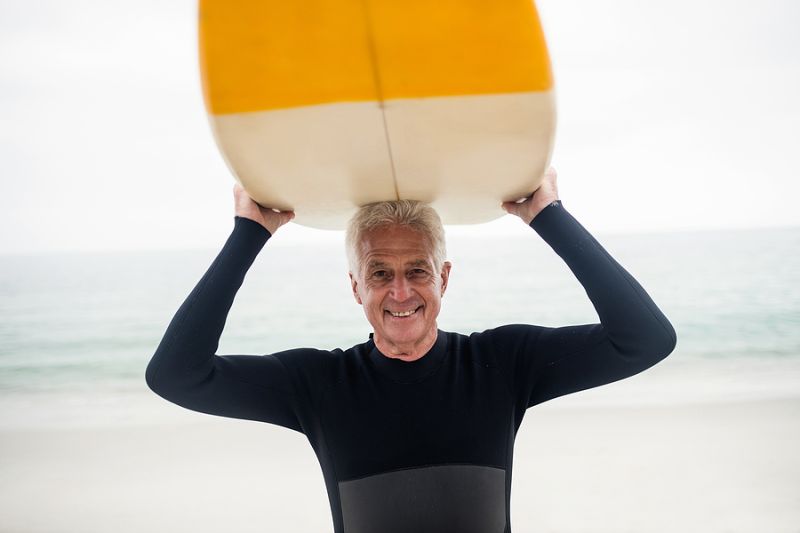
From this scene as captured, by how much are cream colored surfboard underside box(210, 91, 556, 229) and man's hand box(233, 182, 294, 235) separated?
2 cm

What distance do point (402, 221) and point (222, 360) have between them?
1.49 feet

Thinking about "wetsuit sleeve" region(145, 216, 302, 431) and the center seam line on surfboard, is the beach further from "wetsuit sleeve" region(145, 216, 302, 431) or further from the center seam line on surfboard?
the center seam line on surfboard

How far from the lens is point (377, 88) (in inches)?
43.1

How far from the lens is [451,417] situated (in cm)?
137

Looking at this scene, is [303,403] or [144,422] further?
[144,422]

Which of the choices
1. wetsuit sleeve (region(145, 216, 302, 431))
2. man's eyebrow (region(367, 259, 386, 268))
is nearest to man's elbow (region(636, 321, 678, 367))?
man's eyebrow (region(367, 259, 386, 268))

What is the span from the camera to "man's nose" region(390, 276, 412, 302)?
4.63ft

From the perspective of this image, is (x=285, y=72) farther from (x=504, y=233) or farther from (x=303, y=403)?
(x=504, y=233)

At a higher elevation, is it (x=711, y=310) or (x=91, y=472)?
(x=711, y=310)

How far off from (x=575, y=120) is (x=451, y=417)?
58.9 ft

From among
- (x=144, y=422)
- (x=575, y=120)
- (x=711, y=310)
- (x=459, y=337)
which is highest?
(x=575, y=120)

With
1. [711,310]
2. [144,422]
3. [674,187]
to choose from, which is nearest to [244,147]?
[144,422]

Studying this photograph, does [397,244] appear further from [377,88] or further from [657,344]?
[657,344]

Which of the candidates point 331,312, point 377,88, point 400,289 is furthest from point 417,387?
point 331,312
